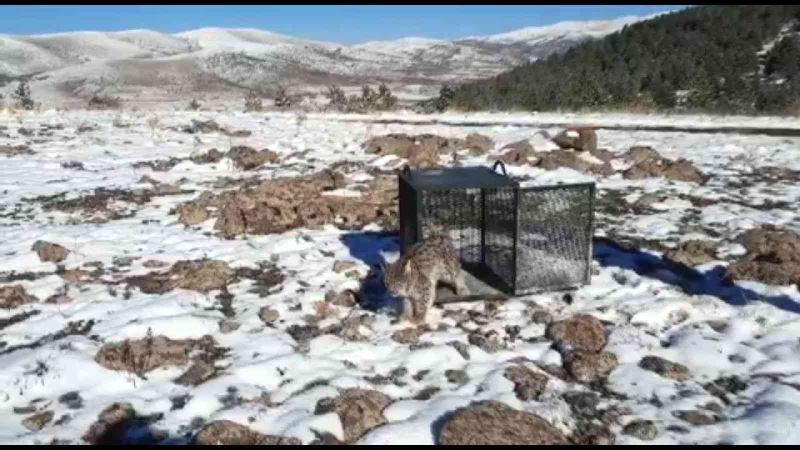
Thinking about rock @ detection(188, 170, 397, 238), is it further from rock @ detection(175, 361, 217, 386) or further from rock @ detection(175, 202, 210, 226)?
rock @ detection(175, 361, 217, 386)

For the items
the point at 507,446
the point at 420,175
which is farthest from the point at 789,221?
Answer: the point at 507,446

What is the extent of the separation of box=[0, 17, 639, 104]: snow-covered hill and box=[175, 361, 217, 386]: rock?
57.2 m

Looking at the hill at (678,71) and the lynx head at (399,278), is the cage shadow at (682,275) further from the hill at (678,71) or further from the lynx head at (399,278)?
the hill at (678,71)

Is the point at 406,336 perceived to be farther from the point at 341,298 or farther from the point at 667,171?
the point at 667,171

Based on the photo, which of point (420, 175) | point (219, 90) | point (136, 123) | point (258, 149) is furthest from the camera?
point (219, 90)

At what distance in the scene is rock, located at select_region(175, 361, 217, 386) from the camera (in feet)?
18.6

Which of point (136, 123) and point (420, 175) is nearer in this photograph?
point (420, 175)

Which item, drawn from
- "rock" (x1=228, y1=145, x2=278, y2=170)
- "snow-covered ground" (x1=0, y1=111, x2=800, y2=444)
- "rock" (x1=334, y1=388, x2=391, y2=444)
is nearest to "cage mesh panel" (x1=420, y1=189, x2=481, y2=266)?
"snow-covered ground" (x1=0, y1=111, x2=800, y2=444)

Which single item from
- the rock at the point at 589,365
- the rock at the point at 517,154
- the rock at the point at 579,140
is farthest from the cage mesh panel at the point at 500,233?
the rock at the point at 579,140

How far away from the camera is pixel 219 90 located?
3024 inches

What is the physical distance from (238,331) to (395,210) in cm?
516

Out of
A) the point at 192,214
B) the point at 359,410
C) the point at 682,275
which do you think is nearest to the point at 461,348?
the point at 359,410

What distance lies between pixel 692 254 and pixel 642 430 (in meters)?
4.27

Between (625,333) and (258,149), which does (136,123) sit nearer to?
(258,149)
